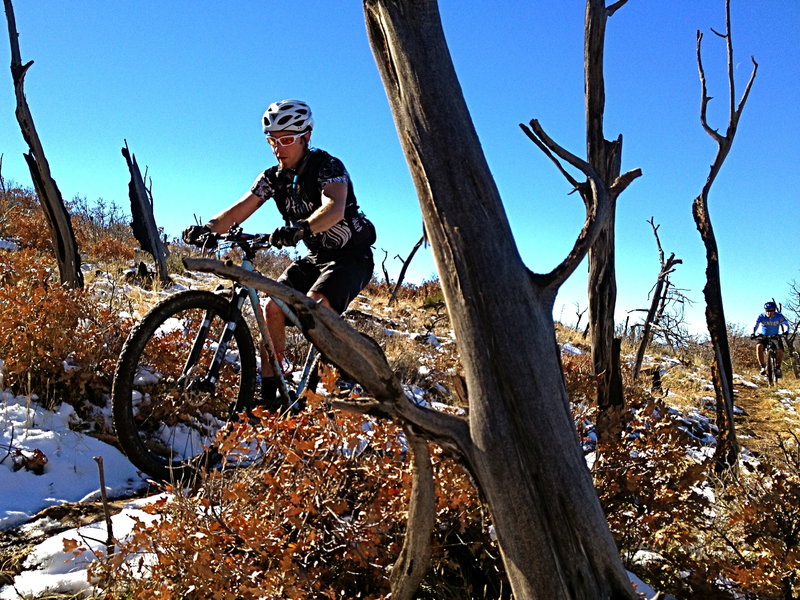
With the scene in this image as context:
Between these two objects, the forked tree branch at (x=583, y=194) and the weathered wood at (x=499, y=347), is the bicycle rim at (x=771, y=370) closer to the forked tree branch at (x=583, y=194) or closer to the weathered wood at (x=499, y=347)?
the forked tree branch at (x=583, y=194)

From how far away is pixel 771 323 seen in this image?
16.0 m

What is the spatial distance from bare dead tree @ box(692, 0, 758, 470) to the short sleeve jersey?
10.3ft

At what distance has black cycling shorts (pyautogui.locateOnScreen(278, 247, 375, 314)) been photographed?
396cm

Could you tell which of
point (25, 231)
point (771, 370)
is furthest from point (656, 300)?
point (25, 231)

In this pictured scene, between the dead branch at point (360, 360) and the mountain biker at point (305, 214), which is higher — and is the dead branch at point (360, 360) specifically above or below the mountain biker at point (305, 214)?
below

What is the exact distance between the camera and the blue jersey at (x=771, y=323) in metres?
15.7

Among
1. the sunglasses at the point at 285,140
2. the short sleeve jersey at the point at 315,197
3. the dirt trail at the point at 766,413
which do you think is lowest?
the dirt trail at the point at 766,413

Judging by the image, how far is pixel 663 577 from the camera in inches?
106

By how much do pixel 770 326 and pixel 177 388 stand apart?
16.9 m

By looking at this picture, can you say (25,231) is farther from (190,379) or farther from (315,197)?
(315,197)

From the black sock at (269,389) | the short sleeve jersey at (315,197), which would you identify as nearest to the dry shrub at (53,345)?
the black sock at (269,389)

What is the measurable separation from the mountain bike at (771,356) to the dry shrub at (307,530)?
1534 centimetres

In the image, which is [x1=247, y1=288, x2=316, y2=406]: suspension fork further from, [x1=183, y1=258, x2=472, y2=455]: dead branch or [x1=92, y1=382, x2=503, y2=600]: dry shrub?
[x1=183, y1=258, x2=472, y2=455]: dead branch

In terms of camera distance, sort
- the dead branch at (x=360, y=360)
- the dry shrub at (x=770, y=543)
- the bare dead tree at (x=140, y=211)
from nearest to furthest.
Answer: the dead branch at (x=360, y=360) → the dry shrub at (x=770, y=543) → the bare dead tree at (x=140, y=211)
